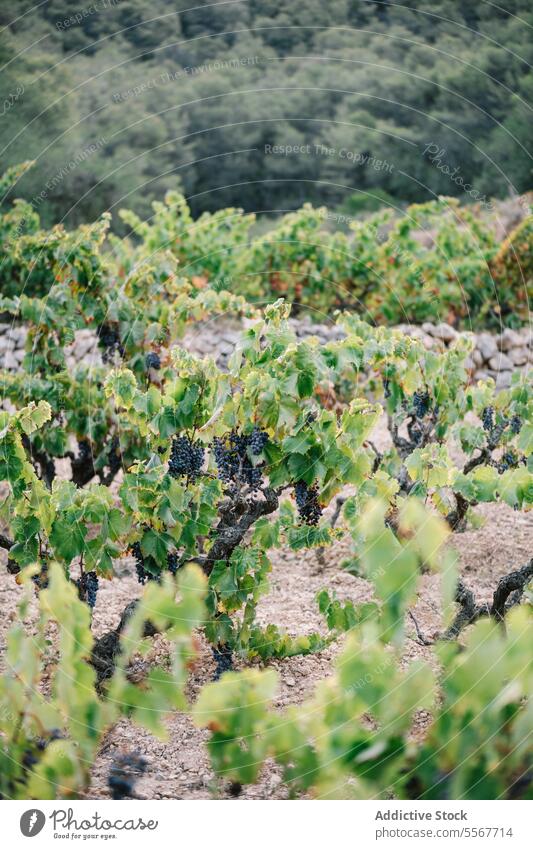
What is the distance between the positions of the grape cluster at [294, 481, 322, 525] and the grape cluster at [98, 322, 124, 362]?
7.19 feet

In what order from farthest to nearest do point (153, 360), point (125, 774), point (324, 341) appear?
point (324, 341), point (153, 360), point (125, 774)

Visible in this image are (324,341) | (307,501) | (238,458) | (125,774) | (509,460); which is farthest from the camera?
(324,341)

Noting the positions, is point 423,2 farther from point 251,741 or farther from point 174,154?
point 251,741

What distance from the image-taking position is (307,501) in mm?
3523

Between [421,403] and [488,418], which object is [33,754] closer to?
[421,403]

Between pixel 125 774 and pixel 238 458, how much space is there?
4.19 feet

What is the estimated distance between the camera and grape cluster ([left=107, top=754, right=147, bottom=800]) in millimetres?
2676

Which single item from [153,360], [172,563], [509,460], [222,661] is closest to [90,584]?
[172,563]

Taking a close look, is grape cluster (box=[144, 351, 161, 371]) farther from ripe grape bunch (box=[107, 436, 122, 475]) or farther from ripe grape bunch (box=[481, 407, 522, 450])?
ripe grape bunch (box=[481, 407, 522, 450])

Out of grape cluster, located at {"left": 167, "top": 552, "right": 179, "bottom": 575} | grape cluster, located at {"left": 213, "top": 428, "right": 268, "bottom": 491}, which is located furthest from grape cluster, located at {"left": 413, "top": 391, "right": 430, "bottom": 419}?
grape cluster, located at {"left": 167, "top": 552, "right": 179, "bottom": 575}

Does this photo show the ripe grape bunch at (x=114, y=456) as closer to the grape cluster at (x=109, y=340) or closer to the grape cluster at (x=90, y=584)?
the grape cluster at (x=109, y=340)

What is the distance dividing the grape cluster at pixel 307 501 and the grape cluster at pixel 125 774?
1191mm

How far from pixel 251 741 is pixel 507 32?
6273 millimetres

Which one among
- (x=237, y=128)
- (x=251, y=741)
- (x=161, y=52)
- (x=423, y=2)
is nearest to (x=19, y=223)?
(x=161, y=52)
